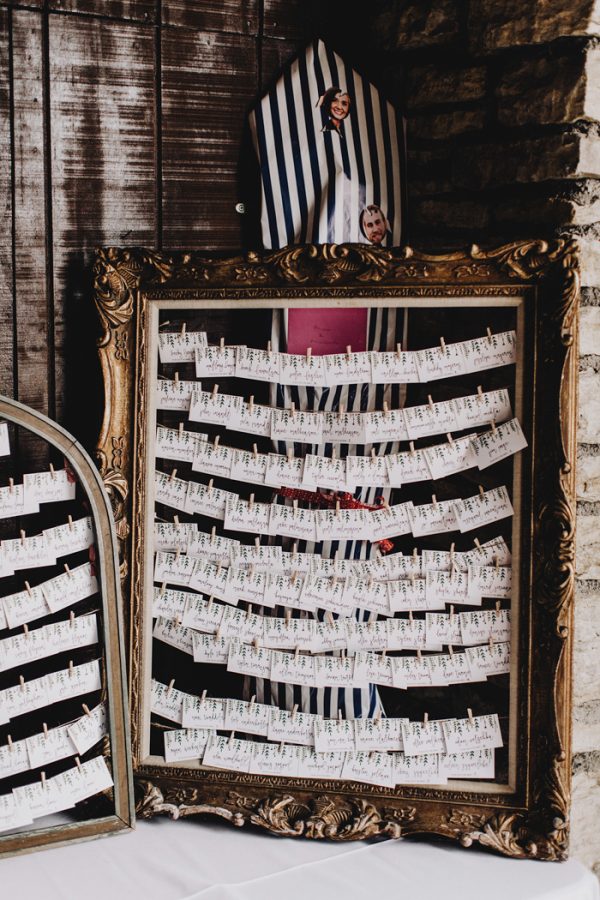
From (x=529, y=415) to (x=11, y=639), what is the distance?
0.91m

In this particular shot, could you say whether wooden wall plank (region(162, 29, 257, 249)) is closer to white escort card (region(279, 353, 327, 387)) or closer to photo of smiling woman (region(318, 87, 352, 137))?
photo of smiling woman (region(318, 87, 352, 137))

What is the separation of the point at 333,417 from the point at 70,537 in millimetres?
480

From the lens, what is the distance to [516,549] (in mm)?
1401

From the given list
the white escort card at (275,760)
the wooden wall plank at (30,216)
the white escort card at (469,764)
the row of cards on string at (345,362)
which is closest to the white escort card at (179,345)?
the row of cards on string at (345,362)

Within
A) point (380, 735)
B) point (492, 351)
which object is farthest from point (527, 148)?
point (380, 735)

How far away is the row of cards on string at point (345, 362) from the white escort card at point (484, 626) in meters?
0.40

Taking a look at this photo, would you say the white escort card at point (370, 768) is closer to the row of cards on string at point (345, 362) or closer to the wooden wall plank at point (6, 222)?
the row of cards on string at point (345, 362)

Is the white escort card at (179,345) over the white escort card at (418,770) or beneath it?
over

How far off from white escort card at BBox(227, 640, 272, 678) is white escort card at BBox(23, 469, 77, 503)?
380 mm

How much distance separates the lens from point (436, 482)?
59.8 inches

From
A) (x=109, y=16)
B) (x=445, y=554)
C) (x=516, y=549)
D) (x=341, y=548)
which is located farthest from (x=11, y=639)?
Result: (x=109, y=16)

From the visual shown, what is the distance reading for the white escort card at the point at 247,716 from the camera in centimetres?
147

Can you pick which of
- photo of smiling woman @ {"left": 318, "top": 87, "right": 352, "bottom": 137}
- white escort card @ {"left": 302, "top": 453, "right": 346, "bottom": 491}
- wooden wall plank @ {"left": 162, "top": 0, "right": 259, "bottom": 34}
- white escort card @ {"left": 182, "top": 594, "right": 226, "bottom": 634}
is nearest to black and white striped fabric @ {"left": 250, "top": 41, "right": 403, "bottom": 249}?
photo of smiling woman @ {"left": 318, "top": 87, "right": 352, "bottom": 137}

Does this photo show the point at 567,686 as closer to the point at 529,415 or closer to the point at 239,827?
the point at 529,415
